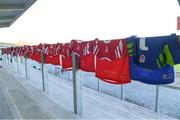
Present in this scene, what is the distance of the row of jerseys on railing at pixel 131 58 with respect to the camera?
2166 millimetres

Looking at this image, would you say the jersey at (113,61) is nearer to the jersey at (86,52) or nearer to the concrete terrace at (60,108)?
the jersey at (86,52)

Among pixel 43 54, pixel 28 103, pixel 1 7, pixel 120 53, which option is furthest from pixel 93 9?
pixel 120 53

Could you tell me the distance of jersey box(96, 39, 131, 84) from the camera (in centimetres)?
266

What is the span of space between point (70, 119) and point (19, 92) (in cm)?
256

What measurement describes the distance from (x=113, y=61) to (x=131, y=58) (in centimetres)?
35

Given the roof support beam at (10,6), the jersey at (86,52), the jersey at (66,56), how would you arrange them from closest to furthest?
the jersey at (86,52), the jersey at (66,56), the roof support beam at (10,6)

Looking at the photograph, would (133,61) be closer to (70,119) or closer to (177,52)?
(177,52)

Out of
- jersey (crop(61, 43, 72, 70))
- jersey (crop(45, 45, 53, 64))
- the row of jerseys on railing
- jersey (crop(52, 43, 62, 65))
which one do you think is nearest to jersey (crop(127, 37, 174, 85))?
the row of jerseys on railing

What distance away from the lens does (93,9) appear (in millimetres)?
16969

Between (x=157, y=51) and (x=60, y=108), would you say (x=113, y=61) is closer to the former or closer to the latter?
(x=157, y=51)

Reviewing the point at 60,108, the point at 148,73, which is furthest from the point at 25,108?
the point at 148,73

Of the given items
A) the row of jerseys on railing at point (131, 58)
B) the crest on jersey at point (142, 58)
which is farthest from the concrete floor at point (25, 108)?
the crest on jersey at point (142, 58)

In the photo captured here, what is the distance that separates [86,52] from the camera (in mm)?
3420

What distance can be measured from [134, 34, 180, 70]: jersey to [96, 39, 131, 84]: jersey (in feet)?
0.78
